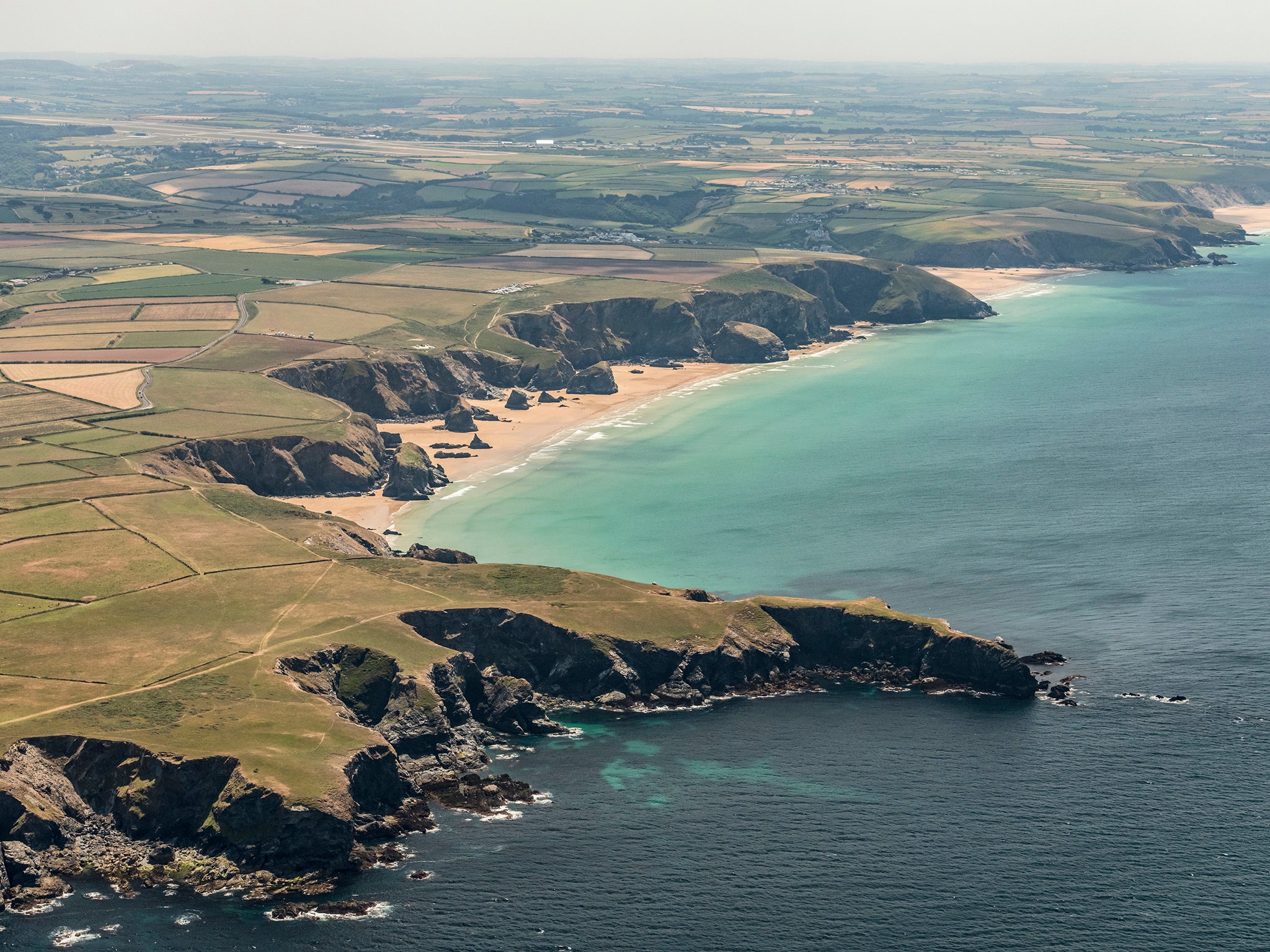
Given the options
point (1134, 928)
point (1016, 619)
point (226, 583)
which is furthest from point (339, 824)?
point (1016, 619)

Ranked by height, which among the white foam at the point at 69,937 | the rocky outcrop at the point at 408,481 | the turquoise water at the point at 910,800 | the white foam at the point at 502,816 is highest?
the rocky outcrop at the point at 408,481

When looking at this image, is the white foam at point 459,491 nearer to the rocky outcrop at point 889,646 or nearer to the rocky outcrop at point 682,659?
the rocky outcrop at point 682,659

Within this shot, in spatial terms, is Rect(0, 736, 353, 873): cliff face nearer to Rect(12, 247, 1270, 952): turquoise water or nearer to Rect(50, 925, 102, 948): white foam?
Rect(12, 247, 1270, 952): turquoise water

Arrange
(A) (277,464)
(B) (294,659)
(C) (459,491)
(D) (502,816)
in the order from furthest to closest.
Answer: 1. (C) (459,491)
2. (A) (277,464)
3. (B) (294,659)
4. (D) (502,816)

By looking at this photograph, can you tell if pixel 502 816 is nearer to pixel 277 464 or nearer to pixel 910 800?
pixel 910 800

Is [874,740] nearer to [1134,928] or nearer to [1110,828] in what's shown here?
[1110,828]

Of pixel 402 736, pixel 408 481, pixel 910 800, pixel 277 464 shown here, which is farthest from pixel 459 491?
pixel 910 800

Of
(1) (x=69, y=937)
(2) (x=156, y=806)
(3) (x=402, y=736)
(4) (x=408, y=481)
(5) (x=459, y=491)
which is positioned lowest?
(1) (x=69, y=937)

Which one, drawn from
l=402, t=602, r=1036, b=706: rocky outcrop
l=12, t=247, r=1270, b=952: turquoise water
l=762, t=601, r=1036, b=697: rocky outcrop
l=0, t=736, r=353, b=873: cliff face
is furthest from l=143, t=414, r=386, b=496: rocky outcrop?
l=0, t=736, r=353, b=873: cliff face

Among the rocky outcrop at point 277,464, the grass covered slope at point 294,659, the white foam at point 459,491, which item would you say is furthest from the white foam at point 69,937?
the white foam at point 459,491
